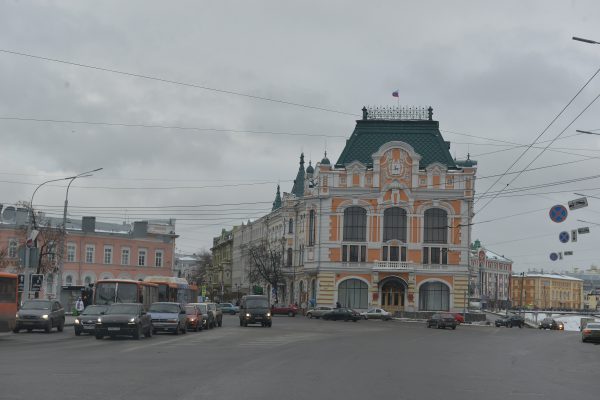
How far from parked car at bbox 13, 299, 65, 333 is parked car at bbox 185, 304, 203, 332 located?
712 centimetres

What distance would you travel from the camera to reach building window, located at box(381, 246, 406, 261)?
3361 inches

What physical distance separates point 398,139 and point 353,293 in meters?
17.3

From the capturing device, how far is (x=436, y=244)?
85.1 metres

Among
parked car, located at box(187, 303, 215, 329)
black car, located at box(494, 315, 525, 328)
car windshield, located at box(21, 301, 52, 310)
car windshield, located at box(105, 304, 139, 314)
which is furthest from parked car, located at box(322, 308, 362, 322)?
car windshield, located at box(105, 304, 139, 314)

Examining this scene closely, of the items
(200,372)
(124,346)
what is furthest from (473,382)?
(124,346)

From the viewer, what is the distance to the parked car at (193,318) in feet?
140

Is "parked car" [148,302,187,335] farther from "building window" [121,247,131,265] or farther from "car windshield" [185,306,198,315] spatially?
"building window" [121,247,131,265]

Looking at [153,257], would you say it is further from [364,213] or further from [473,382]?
[473,382]

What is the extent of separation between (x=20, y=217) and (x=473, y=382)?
80.4 metres

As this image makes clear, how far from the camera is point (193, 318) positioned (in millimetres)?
42875

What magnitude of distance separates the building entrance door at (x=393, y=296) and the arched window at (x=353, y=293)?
194 centimetres

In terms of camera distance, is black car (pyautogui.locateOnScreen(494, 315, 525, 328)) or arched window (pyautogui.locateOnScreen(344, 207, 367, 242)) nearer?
black car (pyautogui.locateOnScreen(494, 315, 525, 328))

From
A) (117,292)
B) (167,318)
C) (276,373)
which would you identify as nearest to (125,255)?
(117,292)

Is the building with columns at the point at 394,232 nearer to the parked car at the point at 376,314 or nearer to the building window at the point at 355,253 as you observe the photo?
the building window at the point at 355,253
